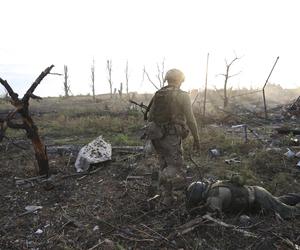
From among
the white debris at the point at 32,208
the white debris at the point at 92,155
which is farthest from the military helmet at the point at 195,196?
the white debris at the point at 92,155

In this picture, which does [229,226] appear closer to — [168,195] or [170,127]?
[168,195]

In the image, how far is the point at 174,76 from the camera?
4.95m

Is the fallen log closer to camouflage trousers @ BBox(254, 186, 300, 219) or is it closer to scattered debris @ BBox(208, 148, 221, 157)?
scattered debris @ BBox(208, 148, 221, 157)

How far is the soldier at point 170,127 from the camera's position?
16.3ft

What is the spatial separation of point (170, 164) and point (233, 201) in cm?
101

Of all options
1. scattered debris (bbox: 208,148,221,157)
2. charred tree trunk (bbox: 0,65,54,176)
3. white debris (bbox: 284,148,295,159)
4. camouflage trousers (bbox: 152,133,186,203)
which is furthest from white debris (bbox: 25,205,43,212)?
white debris (bbox: 284,148,295,159)

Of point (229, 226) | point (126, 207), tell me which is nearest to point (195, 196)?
point (229, 226)

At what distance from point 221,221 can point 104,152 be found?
3.79 metres

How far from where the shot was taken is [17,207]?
5781mm

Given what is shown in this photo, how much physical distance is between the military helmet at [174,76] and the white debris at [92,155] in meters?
3.02

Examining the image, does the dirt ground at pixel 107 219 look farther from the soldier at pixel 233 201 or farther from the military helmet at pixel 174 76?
the military helmet at pixel 174 76

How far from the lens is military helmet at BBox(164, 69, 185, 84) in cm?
494

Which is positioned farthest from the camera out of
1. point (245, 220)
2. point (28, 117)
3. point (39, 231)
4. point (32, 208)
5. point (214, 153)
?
point (214, 153)

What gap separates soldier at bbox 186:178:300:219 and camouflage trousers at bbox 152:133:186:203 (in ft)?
1.36
